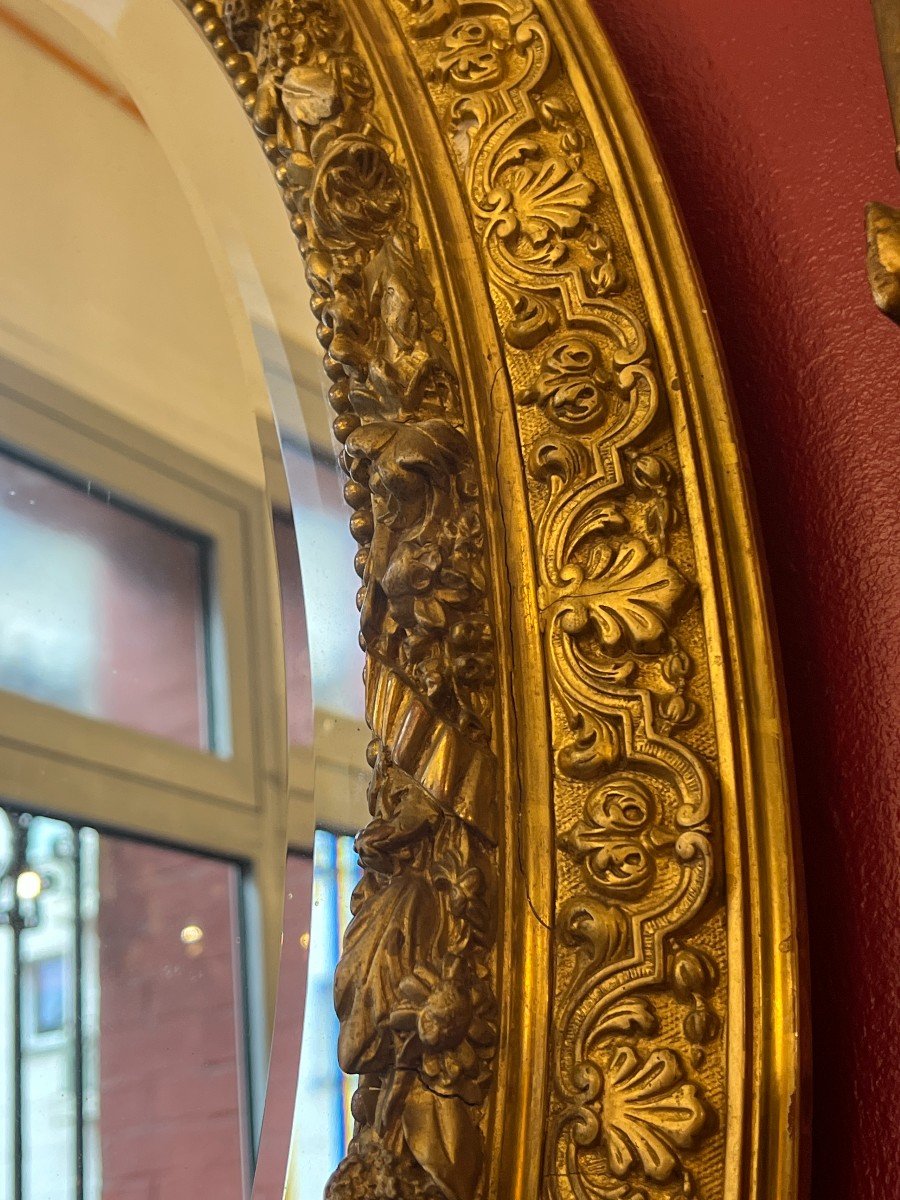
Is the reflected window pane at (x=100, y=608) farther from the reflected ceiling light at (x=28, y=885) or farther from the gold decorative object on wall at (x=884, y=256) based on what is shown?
the gold decorative object on wall at (x=884, y=256)

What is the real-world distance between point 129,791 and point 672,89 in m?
0.52

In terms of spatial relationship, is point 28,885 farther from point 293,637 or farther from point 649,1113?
point 649,1113

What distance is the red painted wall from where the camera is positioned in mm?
503

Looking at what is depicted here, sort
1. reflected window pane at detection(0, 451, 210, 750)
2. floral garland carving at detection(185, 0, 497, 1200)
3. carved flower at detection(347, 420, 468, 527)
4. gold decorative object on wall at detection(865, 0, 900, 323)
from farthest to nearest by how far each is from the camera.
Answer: reflected window pane at detection(0, 451, 210, 750) → carved flower at detection(347, 420, 468, 527) → floral garland carving at detection(185, 0, 497, 1200) → gold decorative object on wall at detection(865, 0, 900, 323)

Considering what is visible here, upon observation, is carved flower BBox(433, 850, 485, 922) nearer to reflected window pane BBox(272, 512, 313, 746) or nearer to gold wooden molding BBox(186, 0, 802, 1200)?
gold wooden molding BBox(186, 0, 802, 1200)

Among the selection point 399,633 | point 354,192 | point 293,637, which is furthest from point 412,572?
point 354,192

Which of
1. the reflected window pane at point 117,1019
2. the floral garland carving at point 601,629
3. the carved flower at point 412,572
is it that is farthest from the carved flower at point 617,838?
the reflected window pane at point 117,1019

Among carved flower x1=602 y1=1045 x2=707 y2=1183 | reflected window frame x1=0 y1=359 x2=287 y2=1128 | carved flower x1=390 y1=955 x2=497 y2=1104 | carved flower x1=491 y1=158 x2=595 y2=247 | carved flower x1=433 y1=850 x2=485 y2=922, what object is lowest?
carved flower x1=602 y1=1045 x2=707 y2=1183

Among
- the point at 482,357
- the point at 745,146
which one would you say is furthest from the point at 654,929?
the point at 745,146

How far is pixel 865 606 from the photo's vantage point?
1.83 ft

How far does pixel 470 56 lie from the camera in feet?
2.37

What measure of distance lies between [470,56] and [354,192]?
103 millimetres

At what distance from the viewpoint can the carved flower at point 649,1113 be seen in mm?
470

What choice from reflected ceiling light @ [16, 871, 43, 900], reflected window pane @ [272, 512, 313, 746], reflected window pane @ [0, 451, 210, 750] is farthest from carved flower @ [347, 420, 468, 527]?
reflected ceiling light @ [16, 871, 43, 900]
